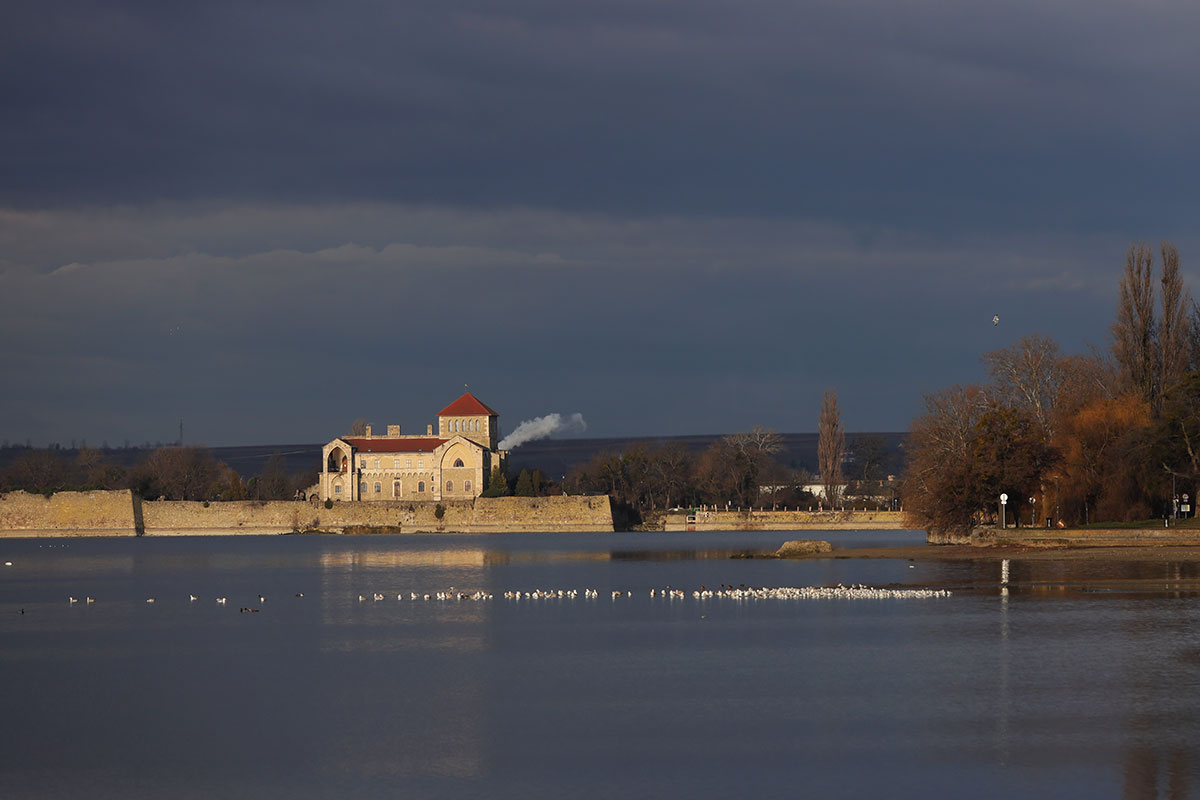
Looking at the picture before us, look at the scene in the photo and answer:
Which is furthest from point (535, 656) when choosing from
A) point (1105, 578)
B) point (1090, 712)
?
point (1105, 578)

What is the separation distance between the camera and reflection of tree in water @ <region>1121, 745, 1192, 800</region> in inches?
470

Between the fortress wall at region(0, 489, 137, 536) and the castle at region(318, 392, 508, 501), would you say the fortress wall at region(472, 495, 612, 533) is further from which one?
the fortress wall at region(0, 489, 137, 536)

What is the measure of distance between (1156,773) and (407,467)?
263ft

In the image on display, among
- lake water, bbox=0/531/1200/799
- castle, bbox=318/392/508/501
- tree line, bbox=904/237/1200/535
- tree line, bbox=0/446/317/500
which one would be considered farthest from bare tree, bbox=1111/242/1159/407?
tree line, bbox=0/446/317/500

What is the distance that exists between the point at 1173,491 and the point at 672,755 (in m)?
30.7

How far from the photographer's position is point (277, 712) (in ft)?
55.7

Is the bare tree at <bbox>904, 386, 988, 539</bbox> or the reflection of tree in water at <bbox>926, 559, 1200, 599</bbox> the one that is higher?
the bare tree at <bbox>904, 386, 988, 539</bbox>

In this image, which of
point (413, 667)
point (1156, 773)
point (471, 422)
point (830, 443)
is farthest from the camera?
point (471, 422)

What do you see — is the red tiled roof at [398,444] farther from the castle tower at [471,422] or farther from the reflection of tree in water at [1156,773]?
the reflection of tree in water at [1156,773]

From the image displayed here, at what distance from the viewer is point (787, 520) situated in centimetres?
8644

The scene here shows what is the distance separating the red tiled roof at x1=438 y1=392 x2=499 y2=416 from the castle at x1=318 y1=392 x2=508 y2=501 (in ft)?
9.17

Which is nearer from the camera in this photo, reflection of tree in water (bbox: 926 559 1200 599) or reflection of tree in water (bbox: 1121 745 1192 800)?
reflection of tree in water (bbox: 1121 745 1192 800)

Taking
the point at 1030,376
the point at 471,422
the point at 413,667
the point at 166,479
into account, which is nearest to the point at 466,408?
the point at 471,422

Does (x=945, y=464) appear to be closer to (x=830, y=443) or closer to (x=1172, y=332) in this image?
(x=1172, y=332)
